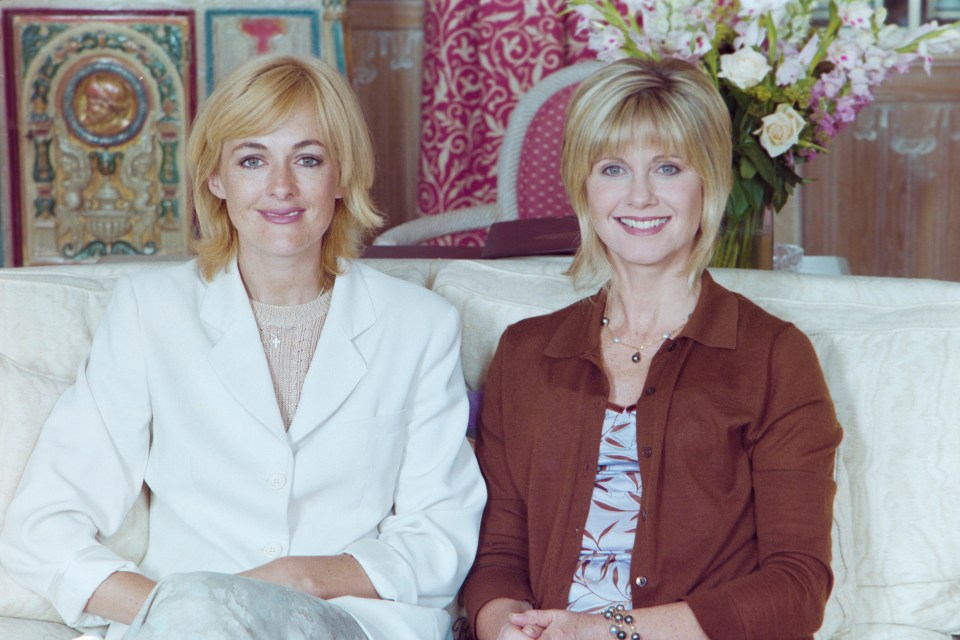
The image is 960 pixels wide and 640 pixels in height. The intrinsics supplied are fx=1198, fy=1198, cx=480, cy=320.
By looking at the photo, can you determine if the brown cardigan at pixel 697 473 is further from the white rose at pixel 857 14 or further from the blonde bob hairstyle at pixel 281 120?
the white rose at pixel 857 14

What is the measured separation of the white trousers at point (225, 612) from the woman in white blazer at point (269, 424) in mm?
166

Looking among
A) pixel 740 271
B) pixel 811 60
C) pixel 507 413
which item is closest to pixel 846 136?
pixel 811 60

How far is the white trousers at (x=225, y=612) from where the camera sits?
1327mm

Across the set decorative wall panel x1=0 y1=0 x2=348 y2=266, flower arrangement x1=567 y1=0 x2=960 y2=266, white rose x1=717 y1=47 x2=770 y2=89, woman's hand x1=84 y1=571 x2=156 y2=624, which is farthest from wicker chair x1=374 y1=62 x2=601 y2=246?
woman's hand x1=84 y1=571 x2=156 y2=624

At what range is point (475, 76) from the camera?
4.05 m

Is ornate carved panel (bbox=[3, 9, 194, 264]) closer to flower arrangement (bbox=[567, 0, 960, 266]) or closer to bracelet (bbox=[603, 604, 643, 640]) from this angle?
flower arrangement (bbox=[567, 0, 960, 266])

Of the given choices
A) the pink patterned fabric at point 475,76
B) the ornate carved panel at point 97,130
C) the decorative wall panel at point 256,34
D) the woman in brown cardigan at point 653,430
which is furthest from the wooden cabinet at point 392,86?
the woman in brown cardigan at point 653,430

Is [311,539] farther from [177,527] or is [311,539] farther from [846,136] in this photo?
[846,136]

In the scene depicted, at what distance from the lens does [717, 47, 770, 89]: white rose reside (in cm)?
204

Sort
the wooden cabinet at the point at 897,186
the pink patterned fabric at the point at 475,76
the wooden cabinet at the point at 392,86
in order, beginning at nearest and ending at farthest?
the pink patterned fabric at the point at 475,76 → the wooden cabinet at the point at 897,186 → the wooden cabinet at the point at 392,86

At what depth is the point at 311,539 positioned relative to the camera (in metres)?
1.69

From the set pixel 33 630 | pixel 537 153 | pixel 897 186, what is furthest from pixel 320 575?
pixel 897 186

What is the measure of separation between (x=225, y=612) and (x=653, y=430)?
24.8 inches

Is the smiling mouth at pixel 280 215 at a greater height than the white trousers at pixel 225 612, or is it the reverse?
the smiling mouth at pixel 280 215
